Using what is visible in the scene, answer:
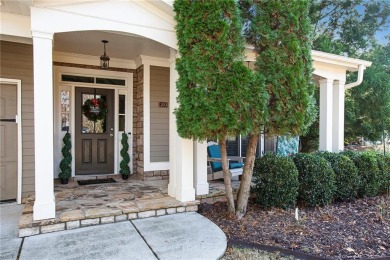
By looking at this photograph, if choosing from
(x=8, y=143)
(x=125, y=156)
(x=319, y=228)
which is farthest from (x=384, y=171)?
(x=8, y=143)

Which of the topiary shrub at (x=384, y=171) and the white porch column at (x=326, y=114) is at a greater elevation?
the white porch column at (x=326, y=114)

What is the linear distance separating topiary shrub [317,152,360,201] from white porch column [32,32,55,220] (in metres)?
4.22

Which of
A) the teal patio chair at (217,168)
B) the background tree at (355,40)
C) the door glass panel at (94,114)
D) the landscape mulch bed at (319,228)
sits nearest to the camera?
the landscape mulch bed at (319,228)

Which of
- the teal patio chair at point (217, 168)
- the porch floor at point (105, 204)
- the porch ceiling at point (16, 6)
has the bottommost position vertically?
the porch floor at point (105, 204)

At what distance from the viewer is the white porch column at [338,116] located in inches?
227

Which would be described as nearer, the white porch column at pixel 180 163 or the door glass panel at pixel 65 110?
the white porch column at pixel 180 163

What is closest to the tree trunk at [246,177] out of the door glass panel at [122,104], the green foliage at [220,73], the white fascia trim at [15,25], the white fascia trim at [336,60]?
the green foliage at [220,73]

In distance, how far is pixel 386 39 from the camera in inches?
368

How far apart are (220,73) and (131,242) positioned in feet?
6.98

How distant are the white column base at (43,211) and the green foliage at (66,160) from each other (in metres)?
2.00

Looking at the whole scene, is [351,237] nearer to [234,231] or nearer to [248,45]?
[234,231]

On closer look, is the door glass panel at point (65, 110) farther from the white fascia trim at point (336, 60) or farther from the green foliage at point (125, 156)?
the white fascia trim at point (336, 60)

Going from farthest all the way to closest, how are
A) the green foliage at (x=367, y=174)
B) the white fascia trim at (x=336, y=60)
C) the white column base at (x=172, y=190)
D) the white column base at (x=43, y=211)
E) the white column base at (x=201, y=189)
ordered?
the white fascia trim at (x=336, y=60)
the green foliage at (x=367, y=174)
the white column base at (x=201, y=189)
the white column base at (x=172, y=190)
the white column base at (x=43, y=211)

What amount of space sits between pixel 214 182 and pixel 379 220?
2.71 meters
